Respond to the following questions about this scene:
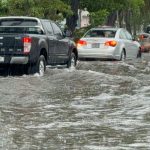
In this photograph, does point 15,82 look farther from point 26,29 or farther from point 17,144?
point 17,144

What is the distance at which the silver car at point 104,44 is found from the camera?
2361 cm

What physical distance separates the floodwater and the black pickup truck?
1.54ft

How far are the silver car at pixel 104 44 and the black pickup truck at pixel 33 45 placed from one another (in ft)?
10.2

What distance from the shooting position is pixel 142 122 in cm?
973

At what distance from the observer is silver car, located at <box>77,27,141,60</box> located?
23609mm

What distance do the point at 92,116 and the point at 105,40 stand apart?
13.6 m

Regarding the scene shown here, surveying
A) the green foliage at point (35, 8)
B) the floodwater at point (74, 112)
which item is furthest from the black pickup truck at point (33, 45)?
the green foliage at point (35, 8)

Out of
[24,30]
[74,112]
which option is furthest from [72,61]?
[74,112]

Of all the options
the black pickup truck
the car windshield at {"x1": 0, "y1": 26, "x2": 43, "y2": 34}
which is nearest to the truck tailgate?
the black pickup truck

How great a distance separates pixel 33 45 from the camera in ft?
53.7

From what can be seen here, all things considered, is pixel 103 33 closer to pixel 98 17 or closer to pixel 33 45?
pixel 98 17

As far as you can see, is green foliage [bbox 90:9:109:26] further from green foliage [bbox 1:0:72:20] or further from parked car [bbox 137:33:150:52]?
parked car [bbox 137:33:150:52]

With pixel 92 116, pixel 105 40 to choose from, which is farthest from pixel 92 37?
pixel 92 116

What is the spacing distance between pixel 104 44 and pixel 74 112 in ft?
42.7
